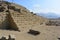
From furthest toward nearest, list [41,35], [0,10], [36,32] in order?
[0,10], [36,32], [41,35]

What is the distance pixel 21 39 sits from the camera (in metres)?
19.4

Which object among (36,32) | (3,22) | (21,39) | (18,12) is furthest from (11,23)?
(21,39)

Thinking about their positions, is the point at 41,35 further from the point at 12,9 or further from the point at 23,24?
the point at 12,9

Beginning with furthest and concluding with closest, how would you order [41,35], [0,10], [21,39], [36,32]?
1. [0,10]
2. [36,32]
3. [41,35]
4. [21,39]

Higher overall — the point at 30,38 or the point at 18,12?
the point at 18,12

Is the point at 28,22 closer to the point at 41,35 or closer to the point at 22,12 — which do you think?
the point at 22,12

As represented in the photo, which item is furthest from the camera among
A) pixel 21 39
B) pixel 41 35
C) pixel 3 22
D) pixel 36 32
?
pixel 3 22

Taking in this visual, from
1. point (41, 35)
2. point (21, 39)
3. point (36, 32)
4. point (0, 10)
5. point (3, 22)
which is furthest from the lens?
point (0, 10)

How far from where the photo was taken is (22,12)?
1107 inches

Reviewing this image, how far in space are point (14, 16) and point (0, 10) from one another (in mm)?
2705

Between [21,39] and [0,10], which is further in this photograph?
[0,10]

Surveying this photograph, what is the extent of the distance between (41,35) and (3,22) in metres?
6.60

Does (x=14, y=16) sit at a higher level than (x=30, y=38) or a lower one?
higher

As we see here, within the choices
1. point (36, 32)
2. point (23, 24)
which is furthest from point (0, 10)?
point (36, 32)
